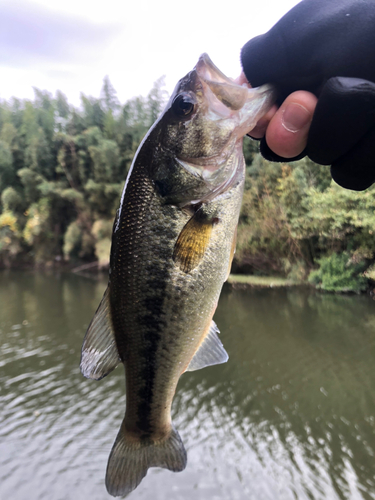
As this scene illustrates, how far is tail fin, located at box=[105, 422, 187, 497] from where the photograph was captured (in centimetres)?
167

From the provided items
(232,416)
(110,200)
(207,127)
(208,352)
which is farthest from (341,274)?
(110,200)

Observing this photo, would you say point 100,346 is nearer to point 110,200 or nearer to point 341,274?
point 341,274

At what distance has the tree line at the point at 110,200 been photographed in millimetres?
18078

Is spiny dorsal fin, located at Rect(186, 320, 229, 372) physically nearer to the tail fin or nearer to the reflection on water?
the tail fin

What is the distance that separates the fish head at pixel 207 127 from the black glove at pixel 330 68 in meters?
0.13

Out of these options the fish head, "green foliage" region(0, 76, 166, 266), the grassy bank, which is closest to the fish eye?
the fish head

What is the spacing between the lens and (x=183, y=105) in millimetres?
1525

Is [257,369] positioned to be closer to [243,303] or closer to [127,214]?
[243,303]

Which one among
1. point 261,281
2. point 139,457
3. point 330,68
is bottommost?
point 261,281

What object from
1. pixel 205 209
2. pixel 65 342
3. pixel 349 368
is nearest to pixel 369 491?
pixel 349 368

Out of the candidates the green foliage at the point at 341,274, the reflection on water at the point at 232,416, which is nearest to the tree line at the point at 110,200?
the green foliage at the point at 341,274

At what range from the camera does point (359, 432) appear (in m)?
7.73

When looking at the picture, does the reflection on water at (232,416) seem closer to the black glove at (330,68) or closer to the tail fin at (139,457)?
the tail fin at (139,457)

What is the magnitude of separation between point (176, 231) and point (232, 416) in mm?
8538
